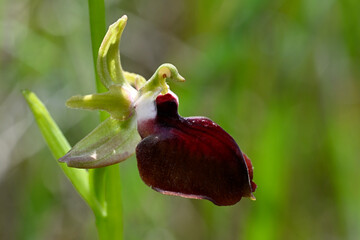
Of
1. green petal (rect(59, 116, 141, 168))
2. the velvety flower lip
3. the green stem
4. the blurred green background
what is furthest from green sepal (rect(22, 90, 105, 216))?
the blurred green background

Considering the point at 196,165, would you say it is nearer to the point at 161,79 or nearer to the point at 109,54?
the point at 161,79

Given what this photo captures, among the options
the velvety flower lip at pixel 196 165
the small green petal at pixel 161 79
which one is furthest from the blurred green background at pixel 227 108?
the velvety flower lip at pixel 196 165

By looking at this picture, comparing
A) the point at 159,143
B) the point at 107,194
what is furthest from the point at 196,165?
the point at 107,194

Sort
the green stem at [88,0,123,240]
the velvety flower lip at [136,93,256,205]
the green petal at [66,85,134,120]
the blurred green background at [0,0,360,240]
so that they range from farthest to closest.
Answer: the blurred green background at [0,0,360,240] < the green stem at [88,0,123,240] < the green petal at [66,85,134,120] < the velvety flower lip at [136,93,256,205]

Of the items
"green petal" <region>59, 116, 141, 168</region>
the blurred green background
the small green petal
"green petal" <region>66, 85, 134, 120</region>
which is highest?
the small green petal

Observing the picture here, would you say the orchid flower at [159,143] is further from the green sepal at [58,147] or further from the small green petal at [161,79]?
the green sepal at [58,147]

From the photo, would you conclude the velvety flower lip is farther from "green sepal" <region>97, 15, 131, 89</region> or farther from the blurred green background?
the blurred green background
